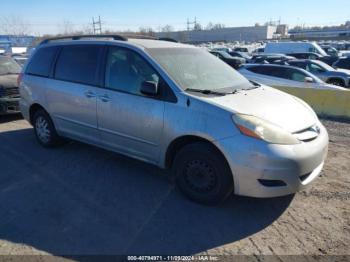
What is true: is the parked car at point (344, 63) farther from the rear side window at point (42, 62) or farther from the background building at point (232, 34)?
the background building at point (232, 34)

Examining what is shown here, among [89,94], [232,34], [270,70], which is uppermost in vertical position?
[89,94]

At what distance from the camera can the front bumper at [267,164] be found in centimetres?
322

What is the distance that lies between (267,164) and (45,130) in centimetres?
397

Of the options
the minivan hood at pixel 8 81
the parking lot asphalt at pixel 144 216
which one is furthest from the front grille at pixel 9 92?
the parking lot asphalt at pixel 144 216

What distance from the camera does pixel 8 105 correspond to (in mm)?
7652

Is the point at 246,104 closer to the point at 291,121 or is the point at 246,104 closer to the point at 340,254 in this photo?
the point at 291,121

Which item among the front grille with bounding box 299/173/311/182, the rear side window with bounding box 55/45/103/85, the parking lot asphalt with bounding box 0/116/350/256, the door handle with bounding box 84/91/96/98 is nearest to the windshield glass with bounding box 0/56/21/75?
the rear side window with bounding box 55/45/103/85

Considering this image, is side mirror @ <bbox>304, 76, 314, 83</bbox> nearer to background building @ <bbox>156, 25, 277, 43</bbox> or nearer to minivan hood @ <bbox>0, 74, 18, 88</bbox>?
minivan hood @ <bbox>0, 74, 18, 88</bbox>

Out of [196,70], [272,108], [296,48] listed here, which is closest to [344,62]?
[296,48]

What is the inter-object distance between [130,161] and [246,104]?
86.1 inches

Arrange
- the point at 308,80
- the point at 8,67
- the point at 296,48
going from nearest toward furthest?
the point at 8,67 → the point at 308,80 → the point at 296,48

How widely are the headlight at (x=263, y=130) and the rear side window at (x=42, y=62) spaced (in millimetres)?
3493

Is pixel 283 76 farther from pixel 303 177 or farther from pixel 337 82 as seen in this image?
pixel 303 177

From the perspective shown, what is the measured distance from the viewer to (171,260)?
9.37ft
